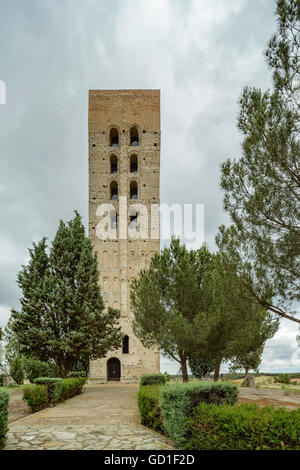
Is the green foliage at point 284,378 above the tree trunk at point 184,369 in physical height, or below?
below

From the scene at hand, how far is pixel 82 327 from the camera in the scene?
55.7 ft

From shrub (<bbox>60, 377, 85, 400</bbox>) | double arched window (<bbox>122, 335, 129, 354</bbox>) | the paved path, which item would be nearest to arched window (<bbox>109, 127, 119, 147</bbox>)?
double arched window (<bbox>122, 335, 129, 354</bbox>)

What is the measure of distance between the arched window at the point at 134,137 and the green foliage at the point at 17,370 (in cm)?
1992

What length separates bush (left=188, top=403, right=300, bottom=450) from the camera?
14.3 feet

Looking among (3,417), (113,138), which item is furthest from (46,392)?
(113,138)

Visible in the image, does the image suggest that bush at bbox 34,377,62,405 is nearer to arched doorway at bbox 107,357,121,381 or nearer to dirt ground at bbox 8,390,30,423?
dirt ground at bbox 8,390,30,423

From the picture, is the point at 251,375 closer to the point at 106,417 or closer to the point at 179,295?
the point at 179,295

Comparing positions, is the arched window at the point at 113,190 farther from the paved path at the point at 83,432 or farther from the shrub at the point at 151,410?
the shrub at the point at 151,410

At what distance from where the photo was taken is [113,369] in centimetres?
2775

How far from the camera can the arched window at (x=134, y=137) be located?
3244 centimetres

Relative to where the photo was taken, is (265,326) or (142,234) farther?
(142,234)

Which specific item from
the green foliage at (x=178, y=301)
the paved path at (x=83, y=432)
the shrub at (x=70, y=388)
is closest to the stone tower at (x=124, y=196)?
the shrub at (x=70, y=388)

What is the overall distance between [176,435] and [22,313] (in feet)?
41.9
